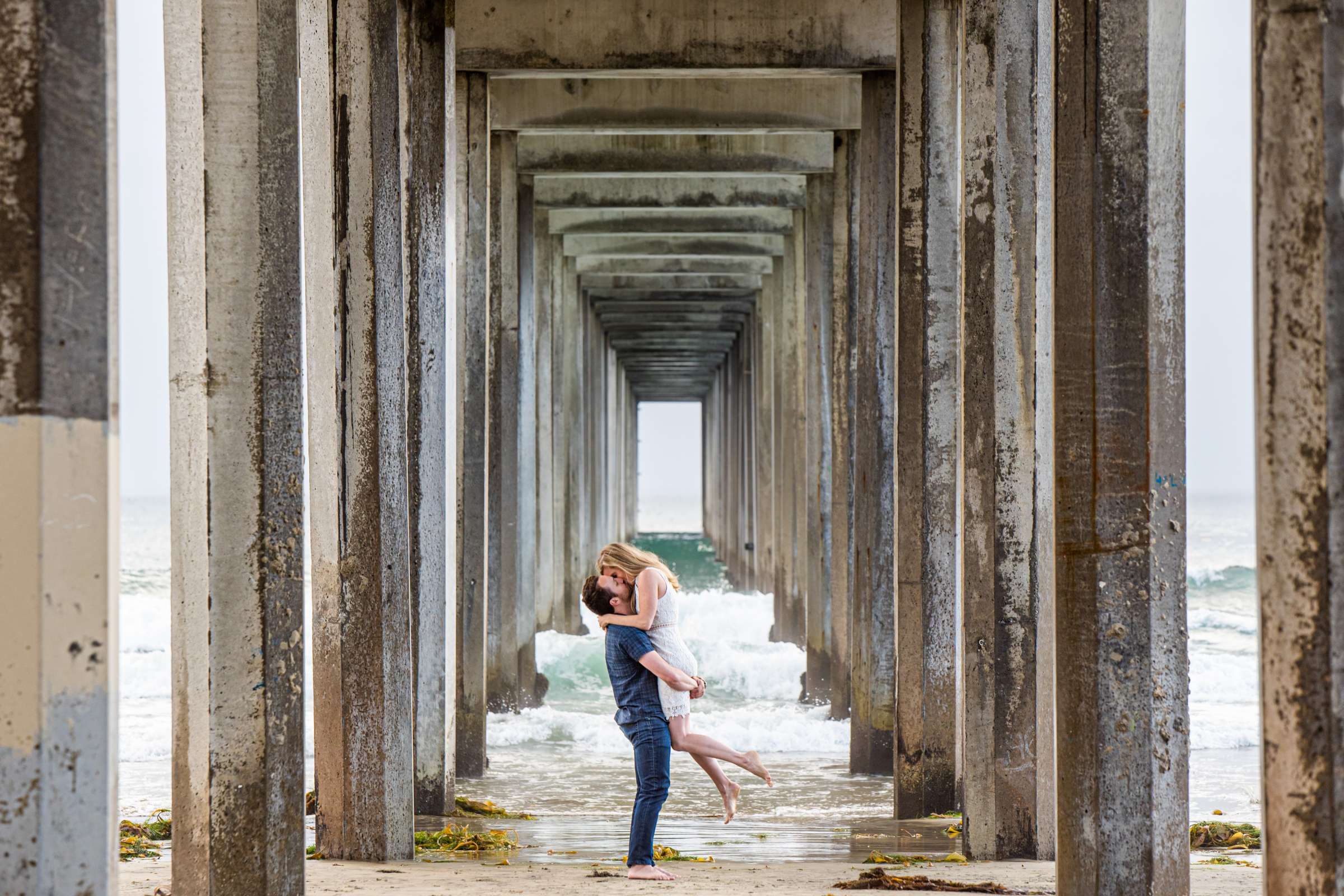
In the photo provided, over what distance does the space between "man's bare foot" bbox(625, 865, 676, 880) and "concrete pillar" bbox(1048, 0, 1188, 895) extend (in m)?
1.96

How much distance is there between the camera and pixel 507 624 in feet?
36.1

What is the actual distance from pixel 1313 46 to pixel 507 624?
8.99 meters

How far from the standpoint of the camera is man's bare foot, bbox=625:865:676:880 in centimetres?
509

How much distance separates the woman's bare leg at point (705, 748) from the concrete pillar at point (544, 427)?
856 centimetres

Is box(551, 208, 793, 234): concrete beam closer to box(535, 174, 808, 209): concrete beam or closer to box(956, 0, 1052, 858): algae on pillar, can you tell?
box(535, 174, 808, 209): concrete beam

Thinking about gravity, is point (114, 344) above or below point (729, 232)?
below

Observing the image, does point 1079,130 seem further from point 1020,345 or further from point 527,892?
point 527,892

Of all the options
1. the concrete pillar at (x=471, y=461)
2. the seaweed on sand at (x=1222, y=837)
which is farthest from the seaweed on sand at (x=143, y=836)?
the seaweed on sand at (x=1222, y=837)

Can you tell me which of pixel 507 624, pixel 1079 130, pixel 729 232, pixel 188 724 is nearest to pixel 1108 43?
pixel 1079 130

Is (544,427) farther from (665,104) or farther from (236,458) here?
(236,458)

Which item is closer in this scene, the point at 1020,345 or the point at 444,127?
the point at 1020,345

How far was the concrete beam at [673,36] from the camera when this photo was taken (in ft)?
30.0

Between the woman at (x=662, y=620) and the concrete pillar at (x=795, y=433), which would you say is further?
the concrete pillar at (x=795, y=433)

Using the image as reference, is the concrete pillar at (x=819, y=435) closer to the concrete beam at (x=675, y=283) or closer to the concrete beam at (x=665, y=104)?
the concrete beam at (x=665, y=104)
